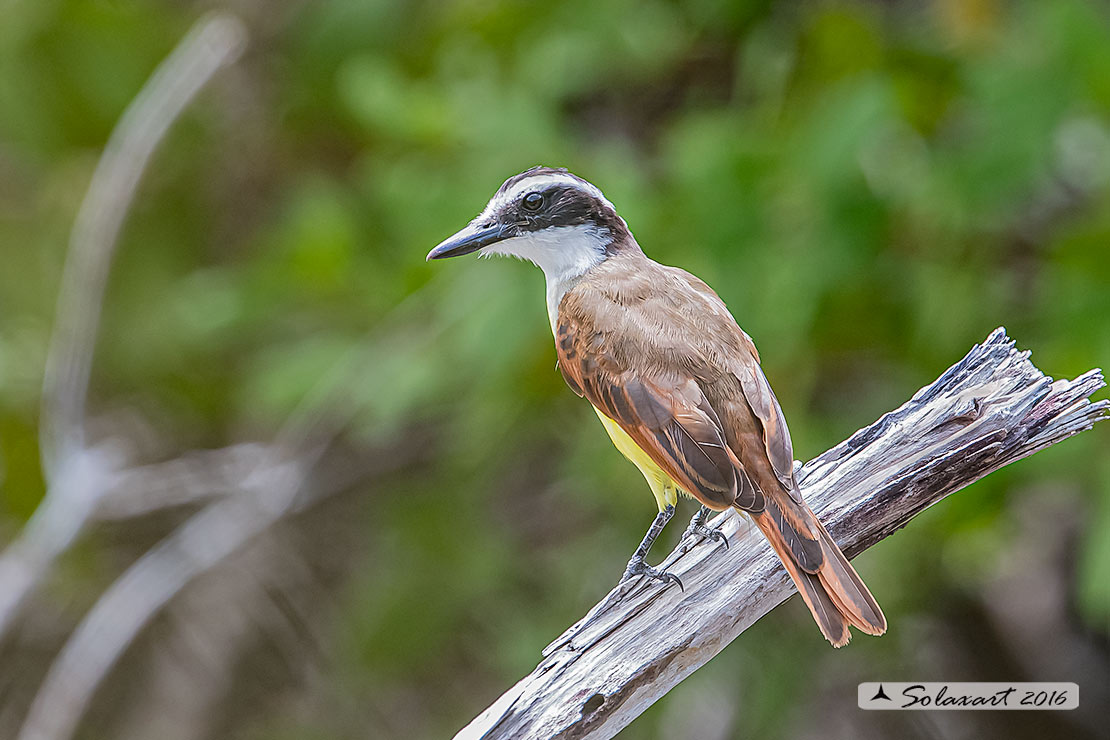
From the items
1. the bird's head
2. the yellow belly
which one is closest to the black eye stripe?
the bird's head

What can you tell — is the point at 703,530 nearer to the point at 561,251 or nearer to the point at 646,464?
the point at 646,464

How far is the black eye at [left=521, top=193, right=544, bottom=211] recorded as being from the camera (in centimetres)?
306

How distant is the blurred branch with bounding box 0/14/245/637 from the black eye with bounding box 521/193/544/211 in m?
3.23

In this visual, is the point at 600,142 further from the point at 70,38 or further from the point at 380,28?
the point at 70,38

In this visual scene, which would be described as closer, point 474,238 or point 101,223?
point 474,238

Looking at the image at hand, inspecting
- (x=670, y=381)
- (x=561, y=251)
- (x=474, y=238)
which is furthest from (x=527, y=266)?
(x=670, y=381)

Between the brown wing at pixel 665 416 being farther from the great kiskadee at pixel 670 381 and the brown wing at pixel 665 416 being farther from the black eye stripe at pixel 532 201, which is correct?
the black eye stripe at pixel 532 201

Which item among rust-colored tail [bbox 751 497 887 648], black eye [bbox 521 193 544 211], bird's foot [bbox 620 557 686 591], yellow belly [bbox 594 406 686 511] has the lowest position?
rust-colored tail [bbox 751 497 887 648]

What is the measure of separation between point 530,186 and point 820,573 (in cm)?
124

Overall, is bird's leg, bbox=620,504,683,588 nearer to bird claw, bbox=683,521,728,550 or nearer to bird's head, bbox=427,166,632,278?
bird claw, bbox=683,521,728,550

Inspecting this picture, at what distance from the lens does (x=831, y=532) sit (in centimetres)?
267

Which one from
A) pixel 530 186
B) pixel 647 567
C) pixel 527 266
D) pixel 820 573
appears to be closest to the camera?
pixel 820 573

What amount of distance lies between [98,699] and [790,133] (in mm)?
6138

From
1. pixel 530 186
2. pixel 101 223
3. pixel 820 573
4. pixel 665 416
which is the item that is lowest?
pixel 820 573
